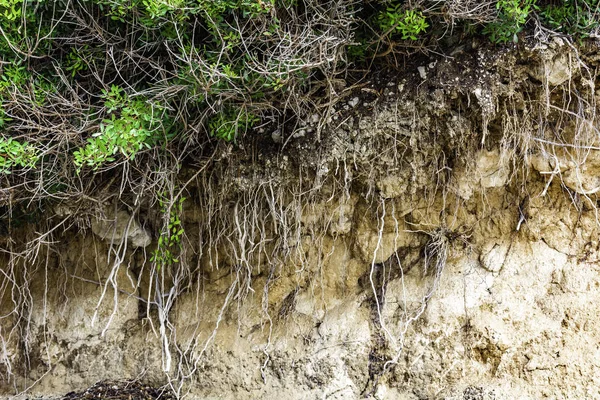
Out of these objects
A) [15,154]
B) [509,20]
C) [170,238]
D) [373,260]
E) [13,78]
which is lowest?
[373,260]

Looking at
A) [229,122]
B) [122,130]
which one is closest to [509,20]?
[229,122]

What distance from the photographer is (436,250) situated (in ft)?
10.1

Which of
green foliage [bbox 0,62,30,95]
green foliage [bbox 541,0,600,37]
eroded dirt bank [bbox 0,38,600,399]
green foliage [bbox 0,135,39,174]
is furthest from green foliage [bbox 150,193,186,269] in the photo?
green foliage [bbox 541,0,600,37]

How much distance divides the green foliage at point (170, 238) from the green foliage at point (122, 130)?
0.46 meters

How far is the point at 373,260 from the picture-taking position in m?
3.00

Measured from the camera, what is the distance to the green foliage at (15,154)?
2.42m

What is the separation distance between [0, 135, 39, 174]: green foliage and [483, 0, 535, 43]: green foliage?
1978 millimetres

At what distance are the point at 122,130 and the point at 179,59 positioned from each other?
0.37 meters

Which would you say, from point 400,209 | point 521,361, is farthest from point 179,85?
point 521,361

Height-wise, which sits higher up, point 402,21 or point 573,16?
point 402,21

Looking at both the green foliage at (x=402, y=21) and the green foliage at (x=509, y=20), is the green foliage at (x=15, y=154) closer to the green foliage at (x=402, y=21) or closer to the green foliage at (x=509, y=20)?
the green foliage at (x=402, y=21)

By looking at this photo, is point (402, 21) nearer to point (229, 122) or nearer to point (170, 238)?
point (229, 122)

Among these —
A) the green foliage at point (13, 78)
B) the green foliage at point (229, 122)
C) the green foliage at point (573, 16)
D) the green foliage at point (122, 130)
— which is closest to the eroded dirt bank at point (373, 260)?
the green foliage at point (573, 16)

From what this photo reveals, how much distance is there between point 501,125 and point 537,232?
59 centimetres
